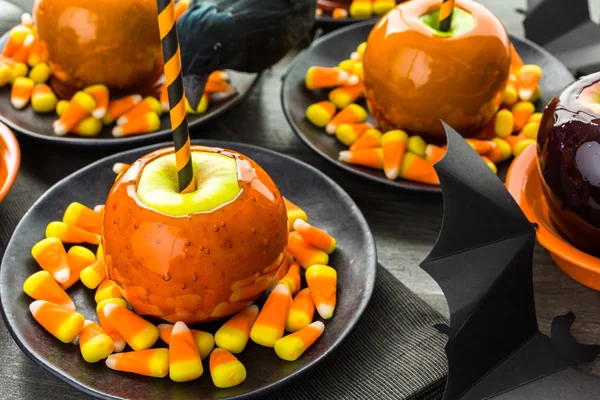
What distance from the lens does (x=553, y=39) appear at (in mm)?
1506

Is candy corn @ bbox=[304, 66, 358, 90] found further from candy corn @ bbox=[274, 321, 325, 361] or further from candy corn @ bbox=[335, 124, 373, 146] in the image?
candy corn @ bbox=[274, 321, 325, 361]

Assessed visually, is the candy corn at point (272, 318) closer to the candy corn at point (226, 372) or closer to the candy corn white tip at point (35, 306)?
the candy corn at point (226, 372)

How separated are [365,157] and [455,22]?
0.92 feet

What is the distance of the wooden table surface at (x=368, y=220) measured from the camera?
0.90 m

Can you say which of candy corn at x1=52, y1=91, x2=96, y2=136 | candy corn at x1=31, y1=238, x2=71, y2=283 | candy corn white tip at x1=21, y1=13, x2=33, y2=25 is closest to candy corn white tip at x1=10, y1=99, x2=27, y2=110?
candy corn at x1=52, y1=91, x2=96, y2=136

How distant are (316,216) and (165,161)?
274mm

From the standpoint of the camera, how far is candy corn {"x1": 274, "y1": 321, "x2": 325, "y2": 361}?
0.85 metres

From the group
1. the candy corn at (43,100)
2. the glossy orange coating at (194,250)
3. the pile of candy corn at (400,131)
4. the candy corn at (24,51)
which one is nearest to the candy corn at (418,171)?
the pile of candy corn at (400,131)

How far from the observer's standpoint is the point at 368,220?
1.14 m

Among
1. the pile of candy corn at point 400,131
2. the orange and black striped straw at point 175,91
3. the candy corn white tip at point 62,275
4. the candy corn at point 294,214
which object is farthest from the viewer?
the pile of candy corn at point 400,131

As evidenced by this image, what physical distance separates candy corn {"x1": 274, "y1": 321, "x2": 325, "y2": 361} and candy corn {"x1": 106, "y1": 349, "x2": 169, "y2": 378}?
0.45 feet

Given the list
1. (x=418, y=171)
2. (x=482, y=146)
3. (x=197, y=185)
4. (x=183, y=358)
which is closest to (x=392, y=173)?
(x=418, y=171)

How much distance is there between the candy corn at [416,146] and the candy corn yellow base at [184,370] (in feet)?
1.82

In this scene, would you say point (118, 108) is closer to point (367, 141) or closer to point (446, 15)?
point (367, 141)
